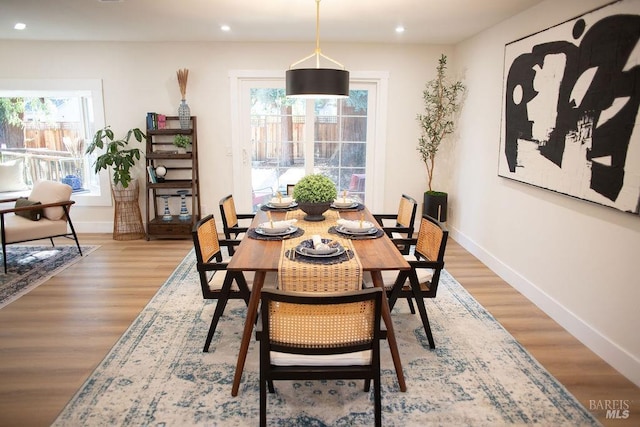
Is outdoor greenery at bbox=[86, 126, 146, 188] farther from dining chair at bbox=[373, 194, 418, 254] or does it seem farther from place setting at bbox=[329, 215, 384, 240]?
place setting at bbox=[329, 215, 384, 240]

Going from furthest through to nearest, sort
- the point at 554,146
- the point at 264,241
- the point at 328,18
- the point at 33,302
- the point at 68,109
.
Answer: the point at 68,109 < the point at 328,18 < the point at 33,302 < the point at 554,146 < the point at 264,241

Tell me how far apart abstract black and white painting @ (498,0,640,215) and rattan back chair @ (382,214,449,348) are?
3.43ft

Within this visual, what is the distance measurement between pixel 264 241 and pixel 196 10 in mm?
2369

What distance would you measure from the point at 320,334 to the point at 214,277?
125 cm

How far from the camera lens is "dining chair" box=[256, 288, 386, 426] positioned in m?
1.77

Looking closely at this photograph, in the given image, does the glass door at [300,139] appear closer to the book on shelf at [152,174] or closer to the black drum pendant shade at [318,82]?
the book on shelf at [152,174]

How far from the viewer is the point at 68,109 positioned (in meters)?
6.06

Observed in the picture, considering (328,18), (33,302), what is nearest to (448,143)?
(328,18)

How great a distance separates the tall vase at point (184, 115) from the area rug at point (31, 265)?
1767mm

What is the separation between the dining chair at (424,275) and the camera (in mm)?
2715

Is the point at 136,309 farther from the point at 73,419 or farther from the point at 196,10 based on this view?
the point at 196,10

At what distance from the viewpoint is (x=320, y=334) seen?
73.2 inches

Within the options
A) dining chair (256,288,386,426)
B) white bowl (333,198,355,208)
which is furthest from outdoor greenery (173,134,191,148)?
dining chair (256,288,386,426)

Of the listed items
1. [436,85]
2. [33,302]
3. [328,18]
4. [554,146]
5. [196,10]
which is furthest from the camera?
[436,85]
